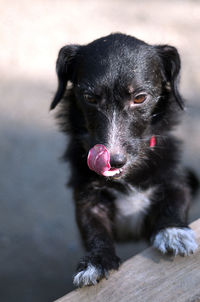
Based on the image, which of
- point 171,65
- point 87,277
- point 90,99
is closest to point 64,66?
point 90,99

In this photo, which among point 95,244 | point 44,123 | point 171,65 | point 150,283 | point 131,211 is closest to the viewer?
point 150,283

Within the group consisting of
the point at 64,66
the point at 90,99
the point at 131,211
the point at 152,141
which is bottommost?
the point at 131,211

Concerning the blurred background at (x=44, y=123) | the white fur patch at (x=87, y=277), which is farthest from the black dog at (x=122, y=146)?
the blurred background at (x=44, y=123)

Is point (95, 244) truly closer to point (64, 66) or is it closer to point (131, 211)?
point (131, 211)

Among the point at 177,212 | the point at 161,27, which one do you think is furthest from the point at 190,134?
the point at 161,27

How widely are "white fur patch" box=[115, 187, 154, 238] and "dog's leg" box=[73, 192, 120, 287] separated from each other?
139 millimetres

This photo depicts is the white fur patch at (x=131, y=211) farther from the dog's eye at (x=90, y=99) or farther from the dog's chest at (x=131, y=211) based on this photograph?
the dog's eye at (x=90, y=99)

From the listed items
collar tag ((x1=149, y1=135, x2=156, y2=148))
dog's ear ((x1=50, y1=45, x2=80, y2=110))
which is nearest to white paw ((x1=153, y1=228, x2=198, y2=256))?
collar tag ((x1=149, y1=135, x2=156, y2=148))

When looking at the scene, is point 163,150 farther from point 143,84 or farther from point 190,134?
point 190,134

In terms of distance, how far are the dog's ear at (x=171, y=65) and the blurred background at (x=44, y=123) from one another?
105cm

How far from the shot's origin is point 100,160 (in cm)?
237

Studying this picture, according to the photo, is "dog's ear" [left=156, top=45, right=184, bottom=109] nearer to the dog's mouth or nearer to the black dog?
the black dog

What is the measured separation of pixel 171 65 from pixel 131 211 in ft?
3.78

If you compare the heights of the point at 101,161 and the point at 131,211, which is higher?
the point at 101,161
